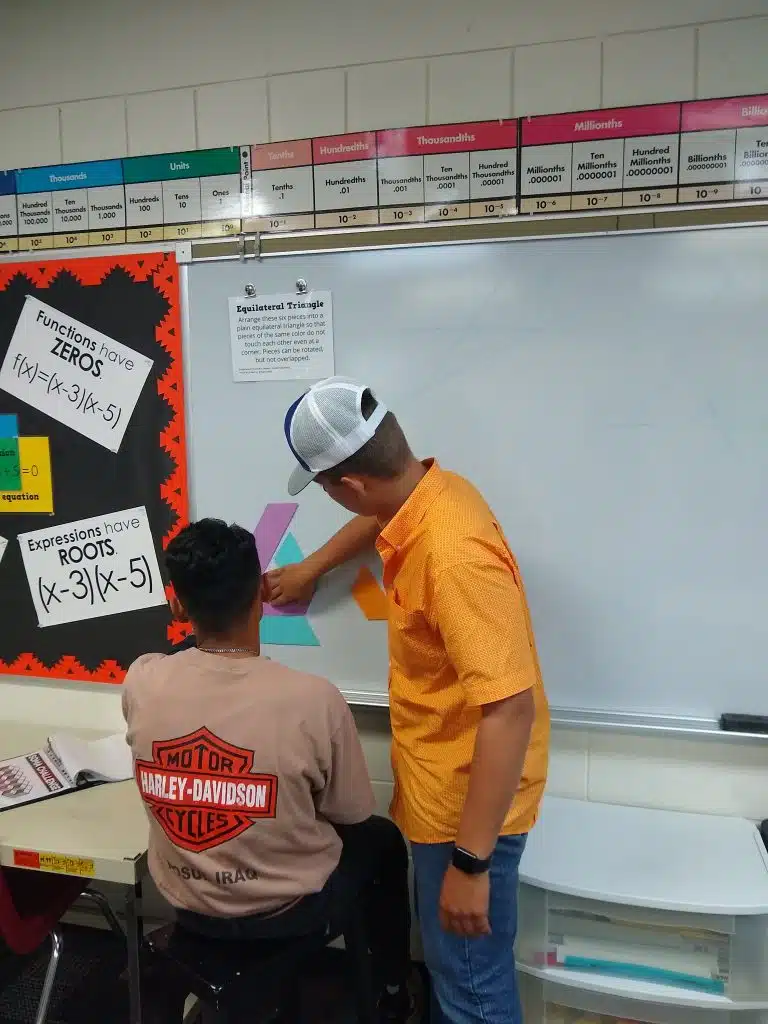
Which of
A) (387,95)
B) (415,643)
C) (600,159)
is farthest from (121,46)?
(415,643)

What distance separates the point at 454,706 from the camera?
3.93ft

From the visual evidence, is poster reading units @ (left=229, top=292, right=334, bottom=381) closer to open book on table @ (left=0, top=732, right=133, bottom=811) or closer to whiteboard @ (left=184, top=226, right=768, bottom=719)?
whiteboard @ (left=184, top=226, right=768, bottom=719)

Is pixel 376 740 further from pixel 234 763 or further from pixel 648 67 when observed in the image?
pixel 648 67

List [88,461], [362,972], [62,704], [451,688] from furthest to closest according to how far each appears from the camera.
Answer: [62,704] < [88,461] < [362,972] < [451,688]

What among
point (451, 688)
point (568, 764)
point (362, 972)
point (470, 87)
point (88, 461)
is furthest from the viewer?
point (88, 461)

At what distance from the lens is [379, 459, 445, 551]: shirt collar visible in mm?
1169

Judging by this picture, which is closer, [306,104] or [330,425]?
[330,425]

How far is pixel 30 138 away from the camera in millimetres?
1776

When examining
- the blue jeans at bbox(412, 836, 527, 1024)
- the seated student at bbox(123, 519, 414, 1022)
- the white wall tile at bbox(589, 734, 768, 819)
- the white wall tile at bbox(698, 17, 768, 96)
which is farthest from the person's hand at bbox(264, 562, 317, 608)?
the white wall tile at bbox(698, 17, 768, 96)

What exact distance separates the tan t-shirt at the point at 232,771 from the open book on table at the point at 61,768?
0.51m

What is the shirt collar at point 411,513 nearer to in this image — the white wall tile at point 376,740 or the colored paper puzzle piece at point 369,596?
the colored paper puzzle piece at point 369,596

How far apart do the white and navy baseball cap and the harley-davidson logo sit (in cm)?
49

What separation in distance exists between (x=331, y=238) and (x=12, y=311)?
911 mm

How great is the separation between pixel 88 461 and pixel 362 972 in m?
1.36
